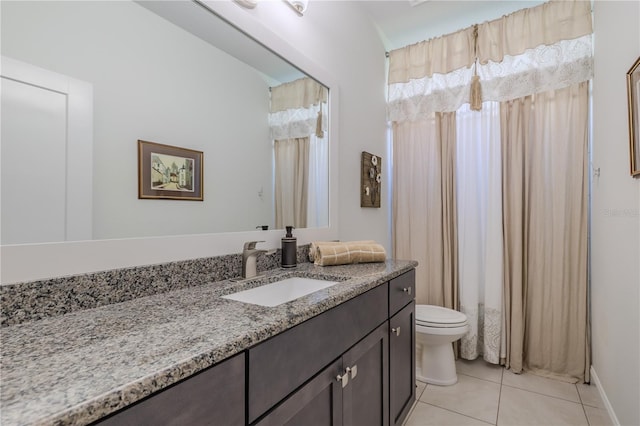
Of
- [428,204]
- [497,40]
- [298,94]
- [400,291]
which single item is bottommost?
[400,291]

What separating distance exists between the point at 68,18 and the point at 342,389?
1.35 m

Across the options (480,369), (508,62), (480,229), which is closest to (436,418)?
(480,369)

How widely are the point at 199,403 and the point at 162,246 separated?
2.06 feet

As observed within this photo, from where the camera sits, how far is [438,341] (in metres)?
2.05

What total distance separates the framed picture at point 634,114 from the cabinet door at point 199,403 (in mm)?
1671

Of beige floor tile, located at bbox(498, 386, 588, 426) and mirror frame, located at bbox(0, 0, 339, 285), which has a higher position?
mirror frame, located at bbox(0, 0, 339, 285)

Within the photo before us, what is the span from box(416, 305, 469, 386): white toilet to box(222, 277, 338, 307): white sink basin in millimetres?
1077

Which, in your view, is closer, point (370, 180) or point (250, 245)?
point (250, 245)

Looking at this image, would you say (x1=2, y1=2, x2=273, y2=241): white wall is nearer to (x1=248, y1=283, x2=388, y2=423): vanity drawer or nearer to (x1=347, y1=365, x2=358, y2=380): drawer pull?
(x1=248, y1=283, x2=388, y2=423): vanity drawer

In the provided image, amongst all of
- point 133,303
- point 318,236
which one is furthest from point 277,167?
point 133,303

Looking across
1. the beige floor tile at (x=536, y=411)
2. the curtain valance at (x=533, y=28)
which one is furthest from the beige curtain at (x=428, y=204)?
the beige floor tile at (x=536, y=411)

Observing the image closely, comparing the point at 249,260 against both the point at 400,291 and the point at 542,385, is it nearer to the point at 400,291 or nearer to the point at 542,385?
the point at 400,291

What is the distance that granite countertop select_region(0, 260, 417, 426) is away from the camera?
0.42 metres

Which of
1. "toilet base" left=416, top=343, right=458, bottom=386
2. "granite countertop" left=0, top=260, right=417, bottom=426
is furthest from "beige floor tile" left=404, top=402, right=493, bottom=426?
"granite countertop" left=0, top=260, right=417, bottom=426
